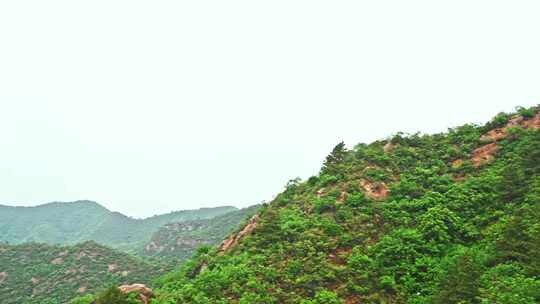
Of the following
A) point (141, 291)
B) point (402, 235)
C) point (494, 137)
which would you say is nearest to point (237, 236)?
point (141, 291)

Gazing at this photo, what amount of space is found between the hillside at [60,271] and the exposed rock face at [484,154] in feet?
137

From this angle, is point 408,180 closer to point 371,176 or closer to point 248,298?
point 371,176

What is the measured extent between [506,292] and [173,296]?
16609mm

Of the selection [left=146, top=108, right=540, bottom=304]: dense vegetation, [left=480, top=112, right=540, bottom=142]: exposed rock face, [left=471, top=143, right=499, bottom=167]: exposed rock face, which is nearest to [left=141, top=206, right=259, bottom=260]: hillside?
[left=146, top=108, right=540, bottom=304]: dense vegetation

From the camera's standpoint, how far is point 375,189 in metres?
29.4

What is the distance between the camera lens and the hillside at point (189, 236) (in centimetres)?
10431

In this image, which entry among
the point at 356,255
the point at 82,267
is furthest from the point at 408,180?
the point at 82,267

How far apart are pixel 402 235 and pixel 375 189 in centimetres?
674

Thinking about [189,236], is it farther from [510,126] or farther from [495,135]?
[510,126]

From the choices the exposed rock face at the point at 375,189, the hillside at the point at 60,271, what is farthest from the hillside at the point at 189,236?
the exposed rock face at the point at 375,189

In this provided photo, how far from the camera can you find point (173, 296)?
2225 cm

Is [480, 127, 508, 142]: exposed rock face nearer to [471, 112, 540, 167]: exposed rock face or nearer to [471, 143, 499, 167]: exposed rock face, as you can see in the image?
[471, 112, 540, 167]: exposed rock face

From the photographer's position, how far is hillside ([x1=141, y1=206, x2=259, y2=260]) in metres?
104

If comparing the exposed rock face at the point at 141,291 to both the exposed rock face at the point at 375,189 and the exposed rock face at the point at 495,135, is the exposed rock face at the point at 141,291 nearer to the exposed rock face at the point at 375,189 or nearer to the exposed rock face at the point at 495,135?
the exposed rock face at the point at 375,189
